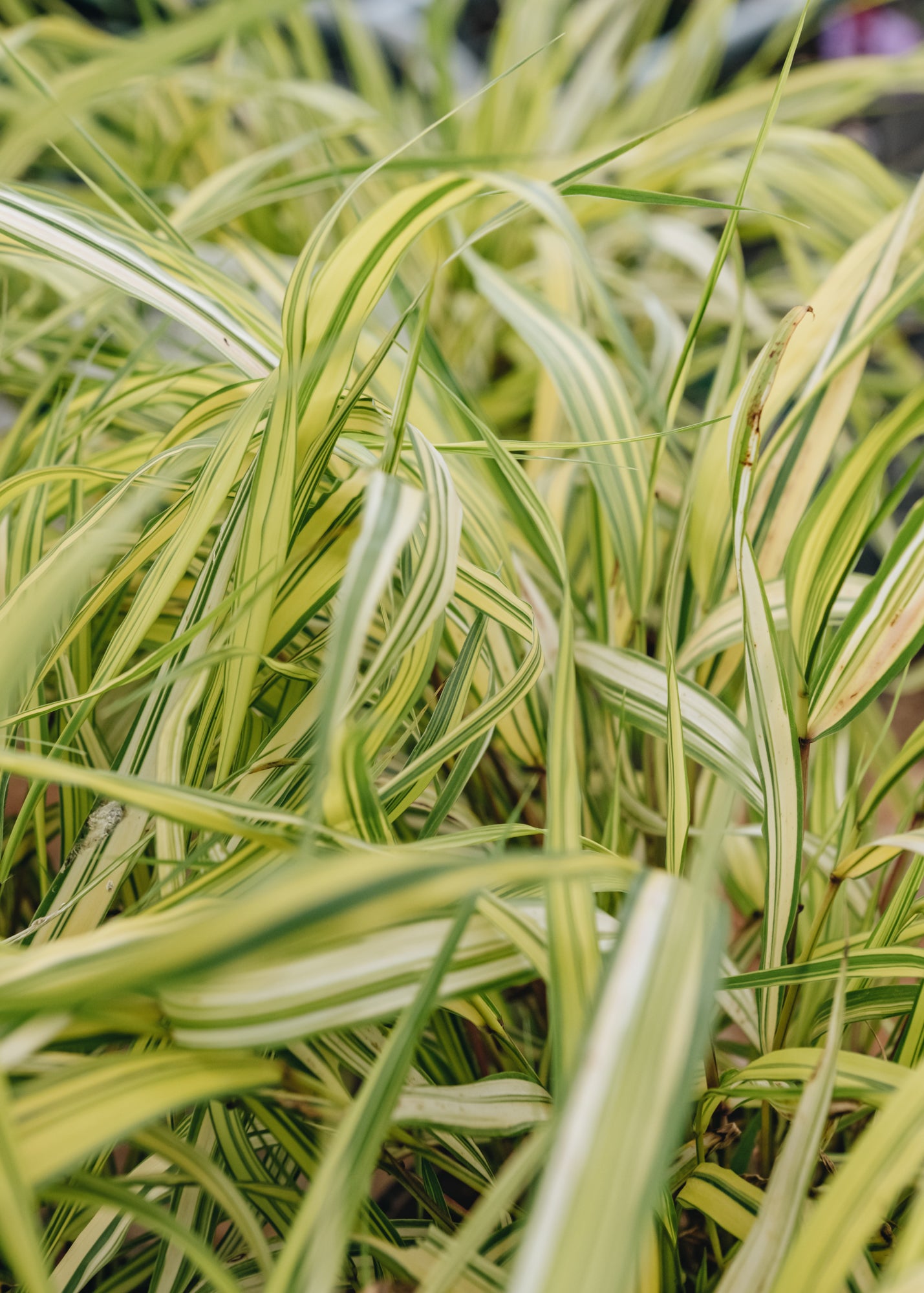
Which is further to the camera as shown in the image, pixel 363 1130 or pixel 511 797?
pixel 511 797

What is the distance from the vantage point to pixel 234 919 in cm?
18

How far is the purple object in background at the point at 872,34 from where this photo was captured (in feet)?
3.69

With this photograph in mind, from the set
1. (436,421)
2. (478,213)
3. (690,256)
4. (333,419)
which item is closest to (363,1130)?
(333,419)

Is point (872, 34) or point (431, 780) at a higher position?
point (872, 34)

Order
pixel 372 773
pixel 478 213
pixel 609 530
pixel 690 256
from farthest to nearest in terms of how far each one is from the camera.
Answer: pixel 478 213 < pixel 690 256 < pixel 609 530 < pixel 372 773

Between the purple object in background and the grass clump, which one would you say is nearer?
the grass clump

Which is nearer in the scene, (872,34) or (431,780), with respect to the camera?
(431,780)

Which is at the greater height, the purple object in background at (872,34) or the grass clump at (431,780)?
the purple object in background at (872,34)

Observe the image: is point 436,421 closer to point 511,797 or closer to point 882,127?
point 511,797

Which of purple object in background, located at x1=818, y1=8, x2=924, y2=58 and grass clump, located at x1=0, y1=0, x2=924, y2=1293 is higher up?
purple object in background, located at x1=818, y1=8, x2=924, y2=58

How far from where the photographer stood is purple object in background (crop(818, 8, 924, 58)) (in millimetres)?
1124

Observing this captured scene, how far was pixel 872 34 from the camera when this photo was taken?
3.70 ft

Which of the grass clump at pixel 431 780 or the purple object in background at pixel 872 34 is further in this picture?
the purple object in background at pixel 872 34

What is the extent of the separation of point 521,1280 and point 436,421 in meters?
0.37
